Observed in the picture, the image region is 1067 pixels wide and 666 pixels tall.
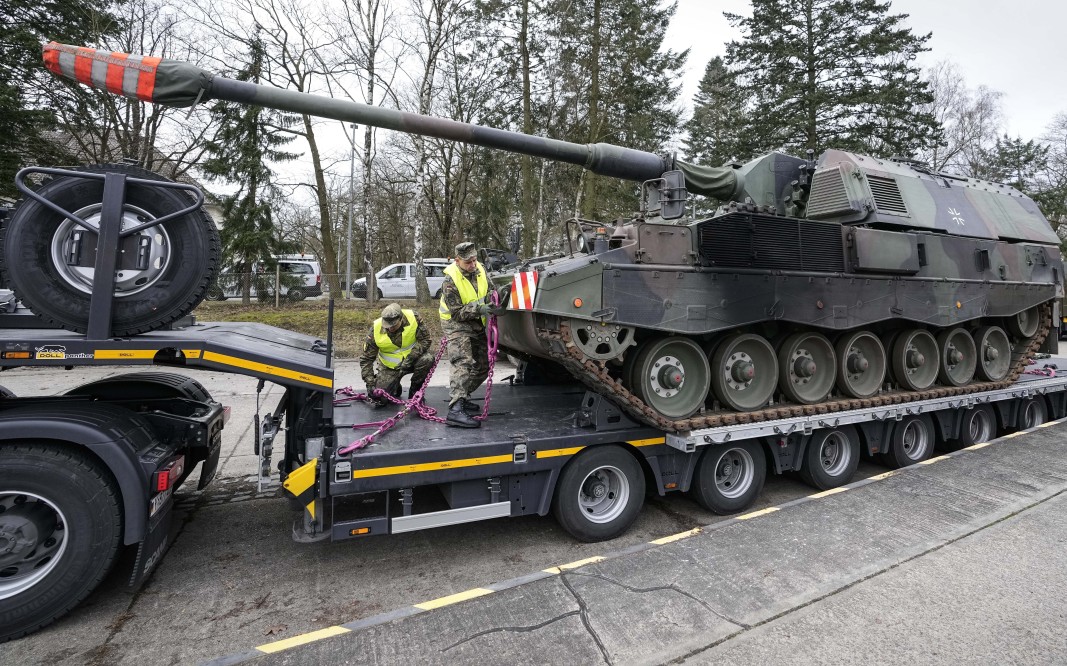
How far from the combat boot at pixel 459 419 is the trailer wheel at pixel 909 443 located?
486 cm

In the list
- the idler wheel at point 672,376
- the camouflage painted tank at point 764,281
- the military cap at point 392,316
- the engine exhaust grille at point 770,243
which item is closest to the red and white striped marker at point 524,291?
the camouflage painted tank at point 764,281

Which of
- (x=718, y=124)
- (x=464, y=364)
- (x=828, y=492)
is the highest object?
(x=718, y=124)

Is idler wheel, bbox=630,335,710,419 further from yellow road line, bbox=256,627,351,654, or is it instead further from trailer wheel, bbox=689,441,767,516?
yellow road line, bbox=256,627,351,654

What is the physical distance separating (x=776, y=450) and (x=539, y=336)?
2677 mm

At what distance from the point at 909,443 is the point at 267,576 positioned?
23.3 ft

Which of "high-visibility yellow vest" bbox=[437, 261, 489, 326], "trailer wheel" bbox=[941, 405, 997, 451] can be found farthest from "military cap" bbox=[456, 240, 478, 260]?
"trailer wheel" bbox=[941, 405, 997, 451]

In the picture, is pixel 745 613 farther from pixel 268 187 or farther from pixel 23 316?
pixel 268 187

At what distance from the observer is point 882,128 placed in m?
22.2

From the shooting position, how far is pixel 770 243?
5582 mm

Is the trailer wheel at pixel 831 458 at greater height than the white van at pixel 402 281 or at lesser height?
lesser

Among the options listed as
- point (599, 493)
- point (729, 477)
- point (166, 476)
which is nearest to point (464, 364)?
point (599, 493)

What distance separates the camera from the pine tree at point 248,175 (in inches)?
718

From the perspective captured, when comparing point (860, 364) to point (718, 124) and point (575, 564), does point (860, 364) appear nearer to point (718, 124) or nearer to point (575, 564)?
point (575, 564)

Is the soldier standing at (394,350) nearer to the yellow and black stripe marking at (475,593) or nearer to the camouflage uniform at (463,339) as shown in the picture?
the camouflage uniform at (463,339)
